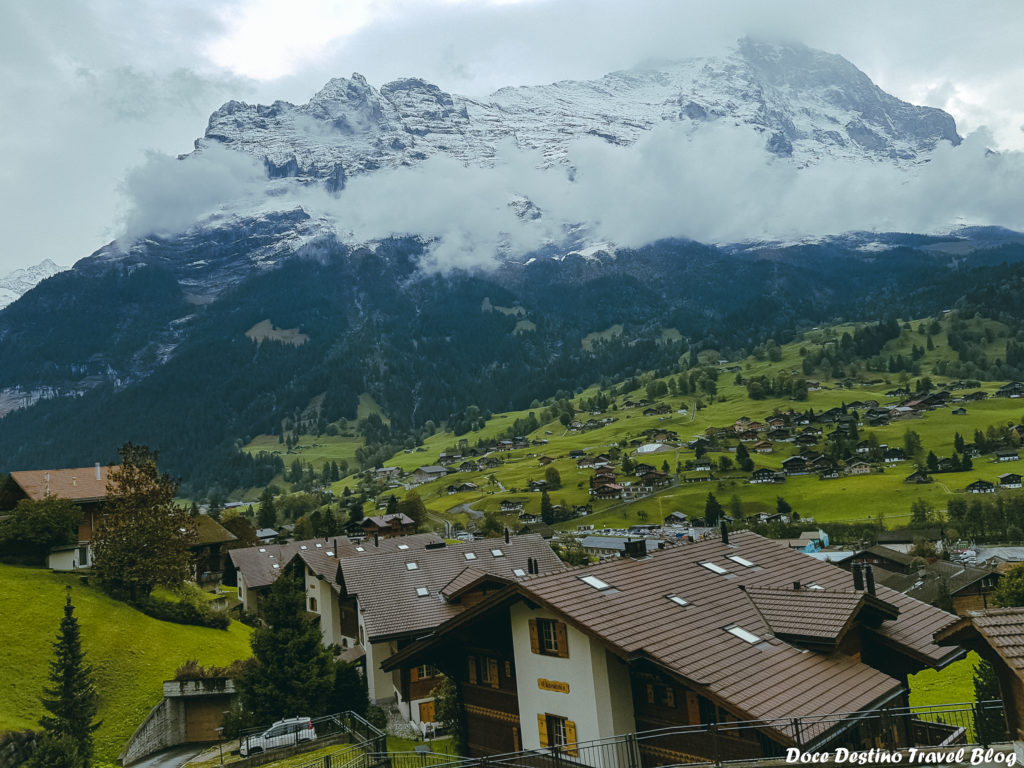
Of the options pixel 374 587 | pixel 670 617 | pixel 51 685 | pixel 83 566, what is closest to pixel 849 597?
pixel 670 617

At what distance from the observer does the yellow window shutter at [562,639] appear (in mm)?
23188

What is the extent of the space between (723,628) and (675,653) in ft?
10.1

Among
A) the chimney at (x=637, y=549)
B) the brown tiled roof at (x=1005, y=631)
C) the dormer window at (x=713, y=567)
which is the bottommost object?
the brown tiled roof at (x=1005, y=631)

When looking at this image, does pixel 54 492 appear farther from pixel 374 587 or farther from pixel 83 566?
pixel 374 587

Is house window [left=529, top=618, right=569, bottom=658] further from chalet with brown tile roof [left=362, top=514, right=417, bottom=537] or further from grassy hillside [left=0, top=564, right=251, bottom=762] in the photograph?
chalet with brown tile roof [left=362, top=514, right=417, bottom=537]

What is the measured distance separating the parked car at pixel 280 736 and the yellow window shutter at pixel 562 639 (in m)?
13.9

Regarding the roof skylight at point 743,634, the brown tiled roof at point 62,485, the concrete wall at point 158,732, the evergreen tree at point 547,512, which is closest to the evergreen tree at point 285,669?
the concrete wall at point 158,732

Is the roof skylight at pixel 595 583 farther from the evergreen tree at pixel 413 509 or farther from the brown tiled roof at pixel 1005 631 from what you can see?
the evergreen tree at pixel 413 509

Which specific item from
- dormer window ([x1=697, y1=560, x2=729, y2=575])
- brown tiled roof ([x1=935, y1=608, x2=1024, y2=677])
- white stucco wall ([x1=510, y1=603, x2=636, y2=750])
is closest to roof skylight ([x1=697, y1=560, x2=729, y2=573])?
dormer window ([x1=697, y1=560, x2=729, y2=575])

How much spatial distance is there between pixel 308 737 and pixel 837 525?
123606 millimetres

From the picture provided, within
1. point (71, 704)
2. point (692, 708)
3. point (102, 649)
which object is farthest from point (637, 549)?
point (102, 649)

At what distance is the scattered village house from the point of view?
55531 mm

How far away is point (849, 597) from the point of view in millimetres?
23078

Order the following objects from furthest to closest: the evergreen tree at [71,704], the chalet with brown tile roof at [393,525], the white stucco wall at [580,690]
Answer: the chalet with brown tile roof at [393,525]
the evergreen tree at [71,704]
the white stucco wall at [580,690]
